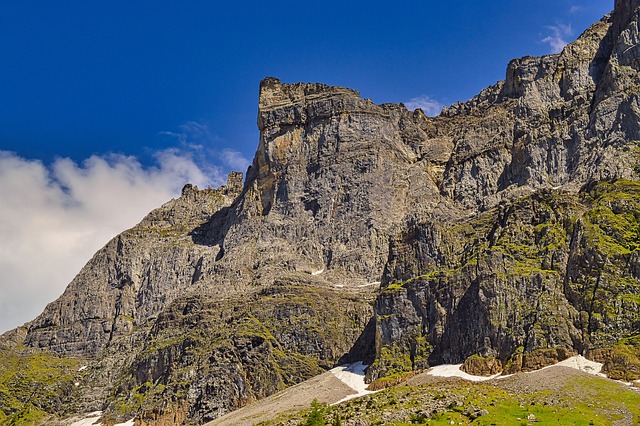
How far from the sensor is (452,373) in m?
180

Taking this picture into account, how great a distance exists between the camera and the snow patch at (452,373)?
173 m

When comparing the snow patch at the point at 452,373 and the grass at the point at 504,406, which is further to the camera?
the snow patch at the point at 452,373

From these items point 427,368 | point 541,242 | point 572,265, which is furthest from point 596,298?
point 427,368

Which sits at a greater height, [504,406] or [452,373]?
[452,373]

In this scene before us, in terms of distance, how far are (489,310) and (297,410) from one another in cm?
4634

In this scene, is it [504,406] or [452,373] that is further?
[452,373]

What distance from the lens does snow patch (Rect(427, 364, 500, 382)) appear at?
173062 millimetres

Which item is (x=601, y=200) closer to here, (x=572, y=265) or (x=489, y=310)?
(x=572, y=265)

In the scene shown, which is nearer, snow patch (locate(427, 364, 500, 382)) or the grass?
the grass

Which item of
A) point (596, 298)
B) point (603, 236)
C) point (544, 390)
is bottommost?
point (544, 390)

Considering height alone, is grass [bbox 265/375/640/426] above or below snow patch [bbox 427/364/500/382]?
below

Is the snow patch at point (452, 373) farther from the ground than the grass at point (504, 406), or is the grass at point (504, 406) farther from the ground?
the snow patch at point (452, 373)

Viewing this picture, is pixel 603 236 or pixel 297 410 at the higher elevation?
pixel 603 236

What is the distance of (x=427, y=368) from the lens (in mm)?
193125
